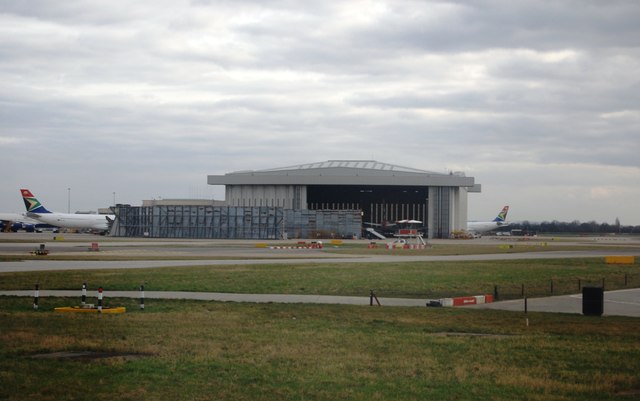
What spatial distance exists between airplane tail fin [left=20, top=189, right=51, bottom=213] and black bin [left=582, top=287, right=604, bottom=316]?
449 ft

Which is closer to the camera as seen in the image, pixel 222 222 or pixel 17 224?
pixel 222 222

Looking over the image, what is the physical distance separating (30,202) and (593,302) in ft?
451

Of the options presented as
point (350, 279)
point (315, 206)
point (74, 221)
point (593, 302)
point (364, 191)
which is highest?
point (364, 191)

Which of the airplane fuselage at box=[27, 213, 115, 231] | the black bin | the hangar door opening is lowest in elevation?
the black bin

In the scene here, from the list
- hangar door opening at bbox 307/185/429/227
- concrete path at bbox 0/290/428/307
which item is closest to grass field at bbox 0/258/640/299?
concrete path at bbox 0/290/428/307

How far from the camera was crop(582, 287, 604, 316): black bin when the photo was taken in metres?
29.4

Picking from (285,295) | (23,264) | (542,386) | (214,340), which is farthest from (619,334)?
(23,264)

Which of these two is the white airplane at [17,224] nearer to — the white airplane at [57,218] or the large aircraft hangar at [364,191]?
the white airplane at [57,218]

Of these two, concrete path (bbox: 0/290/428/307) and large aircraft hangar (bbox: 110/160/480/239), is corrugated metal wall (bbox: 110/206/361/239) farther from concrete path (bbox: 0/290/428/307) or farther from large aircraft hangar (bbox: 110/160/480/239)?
concrete path (bbox: 0/290/428/307)

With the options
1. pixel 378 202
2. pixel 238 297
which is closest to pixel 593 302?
pixel 238 297

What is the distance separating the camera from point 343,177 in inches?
5797

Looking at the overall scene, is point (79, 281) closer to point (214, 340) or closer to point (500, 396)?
point (214, 340)

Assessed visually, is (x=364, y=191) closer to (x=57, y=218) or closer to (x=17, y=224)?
(x=57, y=218)

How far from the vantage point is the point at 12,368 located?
54.0ft
